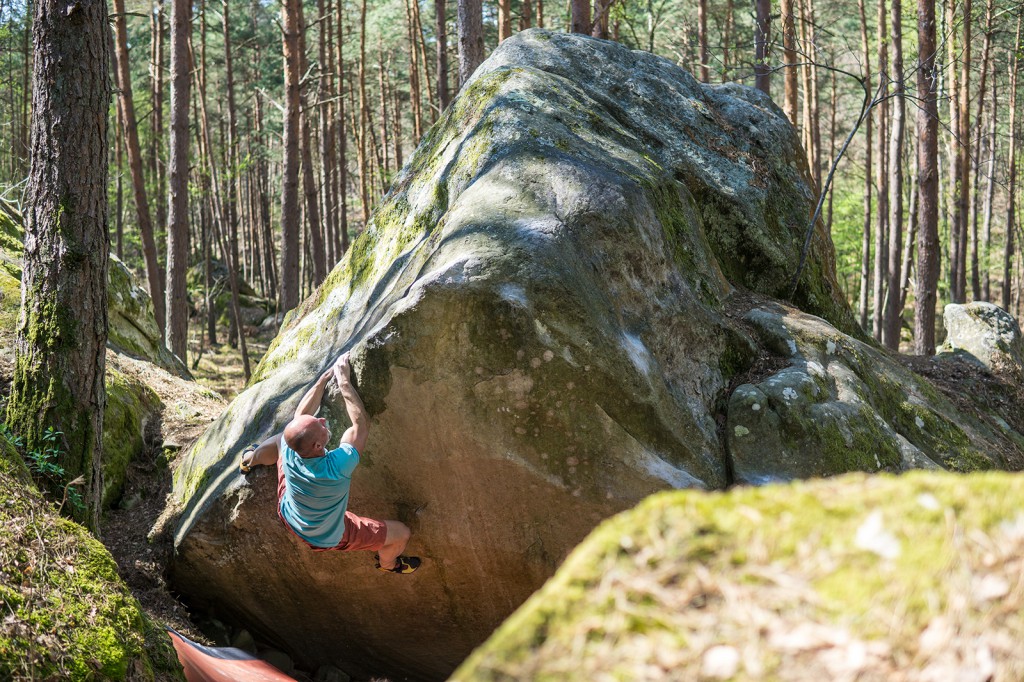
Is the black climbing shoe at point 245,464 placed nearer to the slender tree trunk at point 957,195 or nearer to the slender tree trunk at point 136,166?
the slender tree trunk at point 136,166

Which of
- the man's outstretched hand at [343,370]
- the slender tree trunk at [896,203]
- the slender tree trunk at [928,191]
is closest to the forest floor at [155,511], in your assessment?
the man's outstretched hand at [343,370]

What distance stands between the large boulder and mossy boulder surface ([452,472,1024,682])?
341 cm

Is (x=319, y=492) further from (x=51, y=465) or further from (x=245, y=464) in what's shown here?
(x=51, y=465)

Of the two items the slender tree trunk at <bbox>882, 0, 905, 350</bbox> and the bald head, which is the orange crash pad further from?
the slender tree trunk at <bbox>882, 0, 905, 350</bbox>

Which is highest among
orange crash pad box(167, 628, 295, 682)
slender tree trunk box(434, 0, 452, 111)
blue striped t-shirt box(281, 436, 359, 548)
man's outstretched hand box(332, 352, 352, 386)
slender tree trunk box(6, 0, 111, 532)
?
slender tree trunk box(434, 0, 452, 111)

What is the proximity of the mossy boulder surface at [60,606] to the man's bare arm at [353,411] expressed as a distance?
1.45 meters

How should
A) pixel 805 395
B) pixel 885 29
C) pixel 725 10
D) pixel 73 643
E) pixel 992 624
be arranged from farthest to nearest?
1. pixel 725 10
2. pixel 885 29
3. pixel 805 395
4. pixel 73 643
5. pixel 992 624

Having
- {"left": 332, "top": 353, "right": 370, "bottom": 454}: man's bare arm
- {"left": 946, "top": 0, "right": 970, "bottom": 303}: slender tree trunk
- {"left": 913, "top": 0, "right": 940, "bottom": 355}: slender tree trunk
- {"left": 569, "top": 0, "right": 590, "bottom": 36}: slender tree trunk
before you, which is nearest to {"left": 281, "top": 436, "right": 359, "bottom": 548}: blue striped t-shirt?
{"left": 332, "top": 353, "right": 370, "bottom": 454}: man's bare arm

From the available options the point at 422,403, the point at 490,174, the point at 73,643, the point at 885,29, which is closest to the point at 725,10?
the point at 885,29

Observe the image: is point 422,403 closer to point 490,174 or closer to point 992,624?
point 490,174

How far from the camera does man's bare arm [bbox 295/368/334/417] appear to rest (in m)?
5.05

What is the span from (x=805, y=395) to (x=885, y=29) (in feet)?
57.0

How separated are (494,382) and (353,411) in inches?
35.2

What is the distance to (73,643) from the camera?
3553 mm
